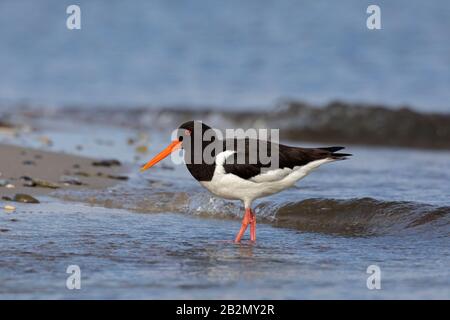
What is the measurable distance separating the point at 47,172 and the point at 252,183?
117 inches

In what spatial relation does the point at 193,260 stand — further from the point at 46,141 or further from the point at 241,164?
the point at 46,141

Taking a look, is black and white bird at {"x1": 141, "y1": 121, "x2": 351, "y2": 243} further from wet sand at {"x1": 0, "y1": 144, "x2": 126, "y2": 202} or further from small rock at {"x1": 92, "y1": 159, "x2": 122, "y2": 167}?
small rock at {"x1": 92, "y1": 159, "x2": 122, "y2": 167}

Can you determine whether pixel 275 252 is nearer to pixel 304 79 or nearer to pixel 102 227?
pixel 102 227

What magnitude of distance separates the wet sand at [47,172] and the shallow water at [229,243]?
0.88 feet

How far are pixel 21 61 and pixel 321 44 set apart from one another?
278 inches

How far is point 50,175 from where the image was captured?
26.4ft

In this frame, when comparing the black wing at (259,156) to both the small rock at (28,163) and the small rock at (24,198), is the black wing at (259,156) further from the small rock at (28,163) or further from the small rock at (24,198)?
the small rock at (28,163)

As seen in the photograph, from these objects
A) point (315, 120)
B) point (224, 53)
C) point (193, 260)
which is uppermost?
point (224, 53)

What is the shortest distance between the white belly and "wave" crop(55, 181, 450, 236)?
640mm

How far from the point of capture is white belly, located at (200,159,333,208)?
231 inches

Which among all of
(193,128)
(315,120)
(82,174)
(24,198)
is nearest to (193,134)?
(193,128)

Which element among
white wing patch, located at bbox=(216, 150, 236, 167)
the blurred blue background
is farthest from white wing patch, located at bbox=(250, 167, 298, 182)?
the blurred blue background

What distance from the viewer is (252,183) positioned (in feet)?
19.6

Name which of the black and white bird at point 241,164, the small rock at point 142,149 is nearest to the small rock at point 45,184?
the black and white bird at point 241,164
